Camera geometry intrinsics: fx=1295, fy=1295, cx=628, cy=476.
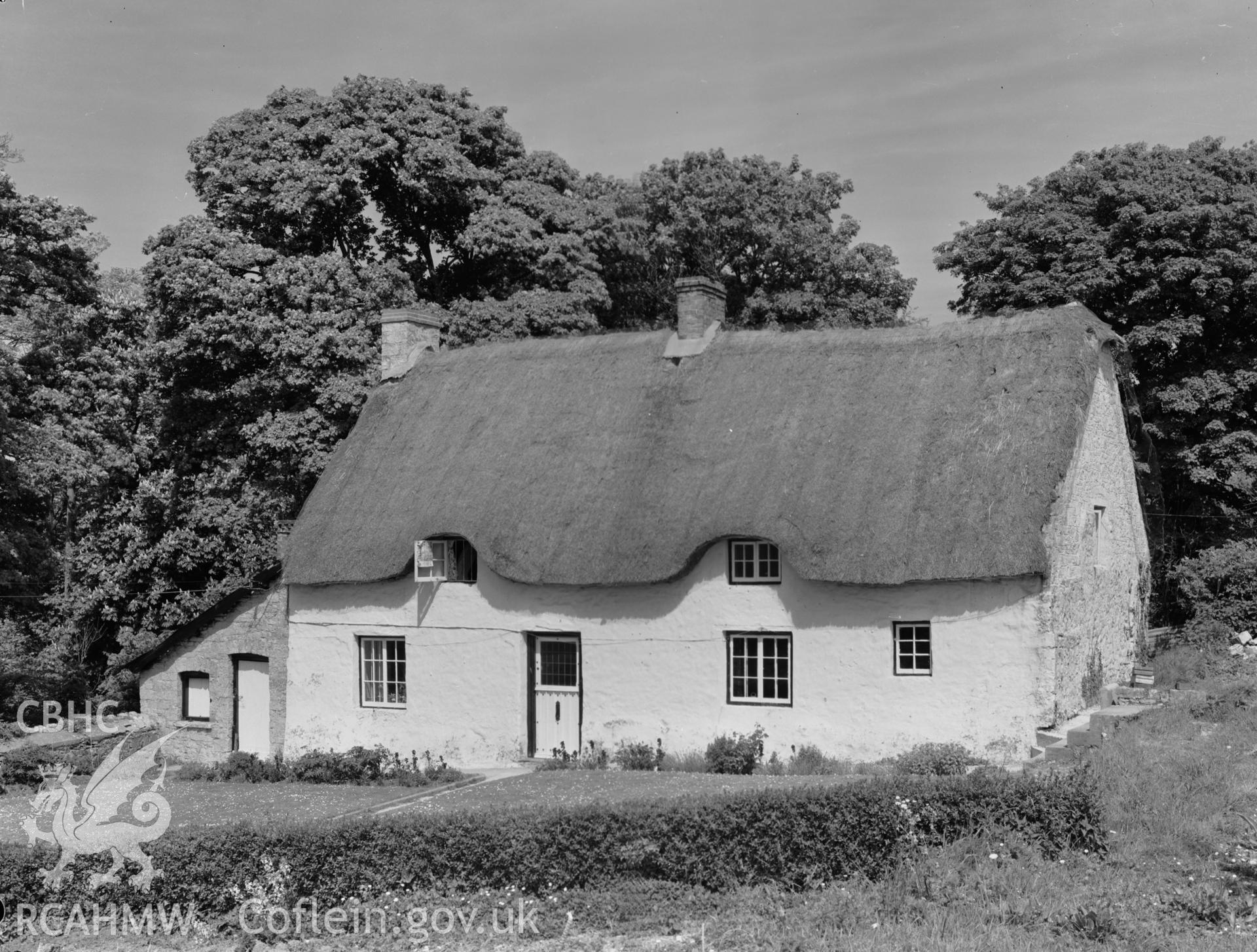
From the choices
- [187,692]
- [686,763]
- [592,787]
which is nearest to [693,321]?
[686,763]

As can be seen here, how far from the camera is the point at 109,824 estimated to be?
40.4 ft

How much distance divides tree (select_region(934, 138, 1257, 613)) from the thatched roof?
217 inches

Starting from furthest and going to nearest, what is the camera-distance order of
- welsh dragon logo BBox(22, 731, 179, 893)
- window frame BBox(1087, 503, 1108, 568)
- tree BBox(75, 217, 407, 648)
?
tree BBox(75, 217, 407, 648) → window frame BBox(1087, 503, 1108, 568) → welsh dragon logo BBox(22, 731, 179, 893)

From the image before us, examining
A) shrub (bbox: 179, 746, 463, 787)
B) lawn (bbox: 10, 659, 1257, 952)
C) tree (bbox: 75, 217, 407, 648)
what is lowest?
lawn (bbox: 10, 659, 1257, 952)

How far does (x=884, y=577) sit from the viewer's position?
1742 cm

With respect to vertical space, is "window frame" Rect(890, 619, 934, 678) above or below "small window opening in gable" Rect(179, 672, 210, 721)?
above

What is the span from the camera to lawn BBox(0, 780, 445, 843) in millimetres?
15047

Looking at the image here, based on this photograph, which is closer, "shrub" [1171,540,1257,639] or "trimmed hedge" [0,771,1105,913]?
"trimmed hedge" [0,771,1105,913]

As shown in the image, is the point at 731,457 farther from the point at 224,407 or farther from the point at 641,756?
the point at 224,407

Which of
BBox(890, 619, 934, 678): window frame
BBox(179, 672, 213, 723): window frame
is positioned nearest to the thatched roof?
BBox(890, 619, 934, 678): window frame

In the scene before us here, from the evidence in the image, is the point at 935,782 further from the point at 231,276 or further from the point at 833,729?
the point at 231,276

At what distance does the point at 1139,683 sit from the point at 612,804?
11753 millimetres

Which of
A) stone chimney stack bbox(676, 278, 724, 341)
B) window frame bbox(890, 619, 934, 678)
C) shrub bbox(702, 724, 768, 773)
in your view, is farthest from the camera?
stone chimney stack bbox(676, 278, 724, 341)

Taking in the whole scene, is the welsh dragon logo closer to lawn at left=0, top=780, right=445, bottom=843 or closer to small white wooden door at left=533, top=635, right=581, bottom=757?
lawn at left=0, top=780, right=445, bottom=843
